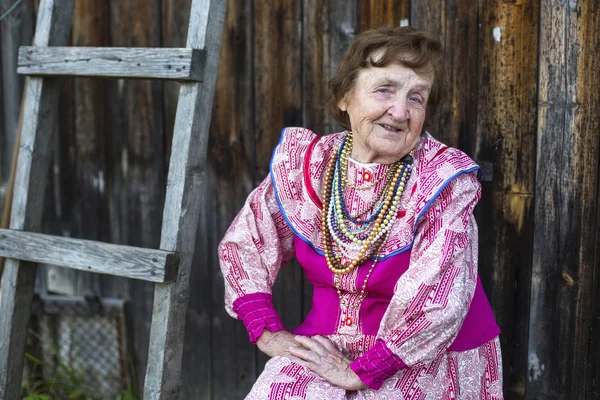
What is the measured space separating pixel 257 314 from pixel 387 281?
40cm

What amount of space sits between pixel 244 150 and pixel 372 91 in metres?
0.87

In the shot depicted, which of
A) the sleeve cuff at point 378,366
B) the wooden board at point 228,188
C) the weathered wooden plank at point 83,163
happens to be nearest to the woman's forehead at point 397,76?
the sleeve cuff at point 378,366

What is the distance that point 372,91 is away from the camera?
209 cm

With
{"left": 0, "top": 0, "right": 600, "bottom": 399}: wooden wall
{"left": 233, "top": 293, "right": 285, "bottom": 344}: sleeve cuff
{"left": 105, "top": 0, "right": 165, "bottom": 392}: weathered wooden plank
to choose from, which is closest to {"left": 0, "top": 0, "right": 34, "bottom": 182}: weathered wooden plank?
{"left": 0, "top": 0, "right": 600, "bottom": 399}: wooden wall

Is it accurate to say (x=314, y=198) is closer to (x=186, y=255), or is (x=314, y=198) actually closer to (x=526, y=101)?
(x=186, y=255)

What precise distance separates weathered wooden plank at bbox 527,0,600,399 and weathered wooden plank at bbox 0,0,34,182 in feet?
A: 6.63

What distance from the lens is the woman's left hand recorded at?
6.51 feet

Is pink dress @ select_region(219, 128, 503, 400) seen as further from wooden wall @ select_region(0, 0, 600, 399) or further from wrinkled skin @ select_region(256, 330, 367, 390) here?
wooden wall @ select_region(0, 0, 600, 399)

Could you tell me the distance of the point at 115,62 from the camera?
7.44 feet

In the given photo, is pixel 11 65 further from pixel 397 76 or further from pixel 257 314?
pixel 397 76

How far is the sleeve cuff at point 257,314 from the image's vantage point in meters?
2.18

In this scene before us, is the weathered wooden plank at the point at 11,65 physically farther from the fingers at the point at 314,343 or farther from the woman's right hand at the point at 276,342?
the fingers at the point at 314,343

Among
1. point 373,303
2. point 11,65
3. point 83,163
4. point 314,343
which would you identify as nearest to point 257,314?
point 314,343

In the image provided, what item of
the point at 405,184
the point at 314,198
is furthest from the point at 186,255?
the point at 405,184
